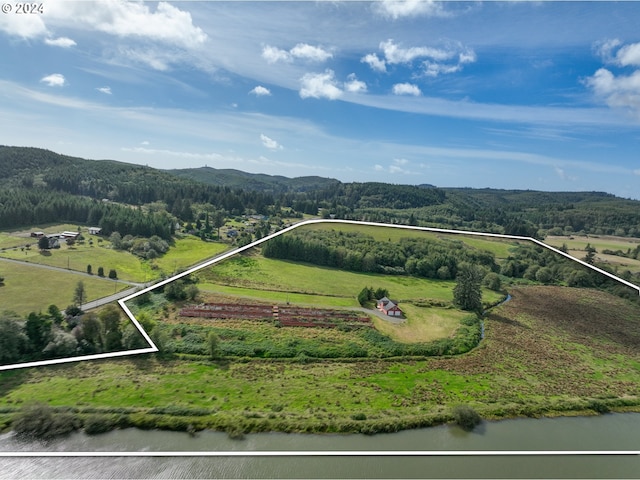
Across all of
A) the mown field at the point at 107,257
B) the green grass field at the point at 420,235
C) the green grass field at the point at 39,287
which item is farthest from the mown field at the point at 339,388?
the mown field at the point at 107,257

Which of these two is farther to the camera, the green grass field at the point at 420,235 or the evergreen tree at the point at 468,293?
the evergreen tree at the point at 468,293

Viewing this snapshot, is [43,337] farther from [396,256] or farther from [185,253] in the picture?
[396,256]

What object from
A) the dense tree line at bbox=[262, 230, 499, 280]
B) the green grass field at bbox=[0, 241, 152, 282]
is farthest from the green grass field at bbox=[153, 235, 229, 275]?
the dense tree line at bbox=[262, 230, 499, 280]

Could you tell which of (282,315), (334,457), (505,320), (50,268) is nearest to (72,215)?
(50,268)

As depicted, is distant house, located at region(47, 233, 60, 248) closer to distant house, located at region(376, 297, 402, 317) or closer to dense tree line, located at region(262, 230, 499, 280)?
dense tree line, located at region(262, 230, 499, 280)

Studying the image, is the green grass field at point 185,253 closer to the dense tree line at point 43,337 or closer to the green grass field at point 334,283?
the green grass field at point 334,283

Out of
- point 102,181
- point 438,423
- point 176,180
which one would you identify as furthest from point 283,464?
point 176,180

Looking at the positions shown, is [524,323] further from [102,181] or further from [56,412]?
[102,181]
